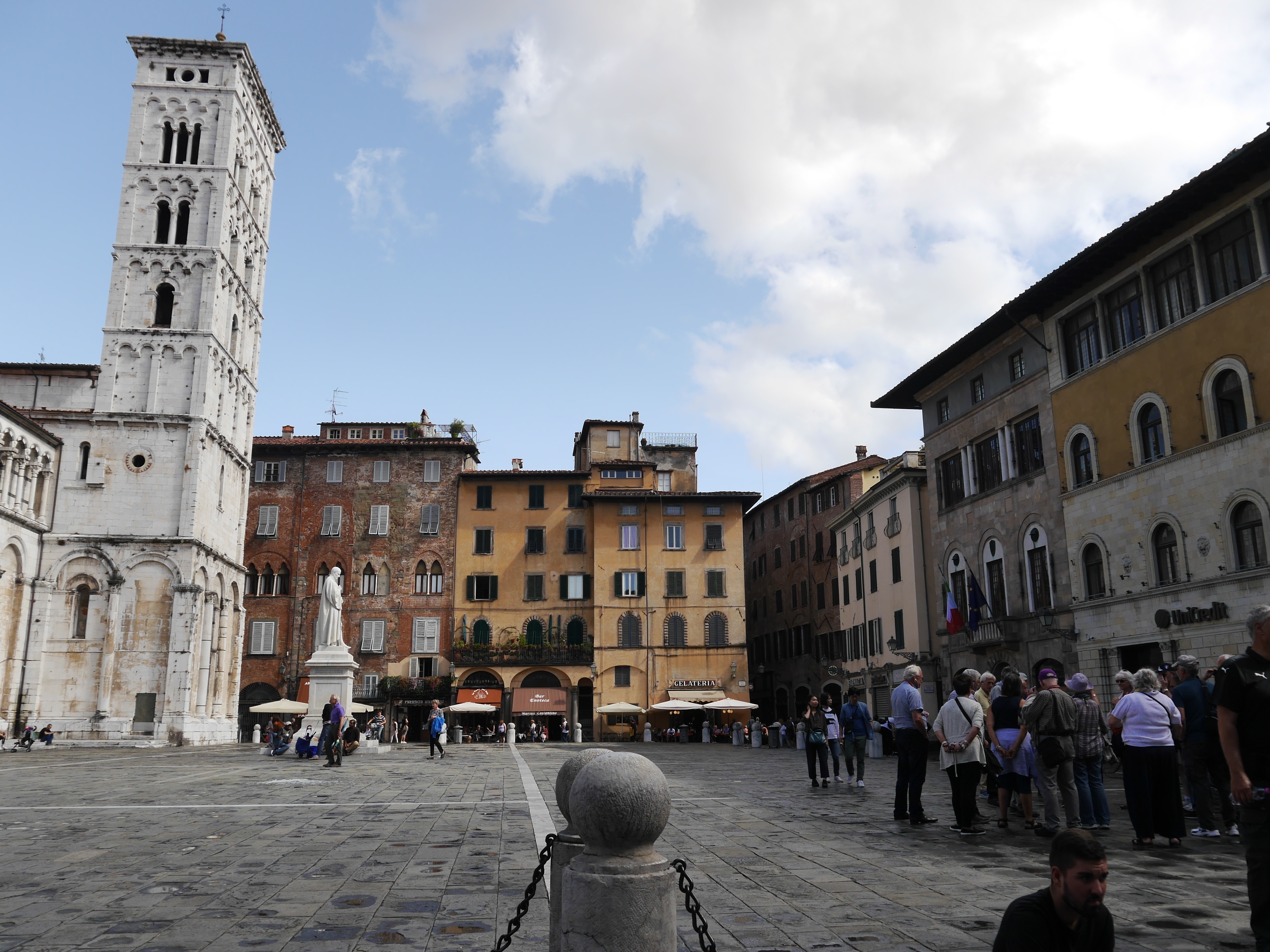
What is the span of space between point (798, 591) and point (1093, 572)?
3415 centimetres

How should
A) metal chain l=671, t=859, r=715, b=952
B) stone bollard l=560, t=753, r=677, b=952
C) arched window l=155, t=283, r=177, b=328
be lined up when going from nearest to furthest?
1. stone bollard l=560, t=753, r=677, b=952
2. metal chain l=671, t=859, r=715, b=952
3. arched window l=155, t=283, r=177, b=328

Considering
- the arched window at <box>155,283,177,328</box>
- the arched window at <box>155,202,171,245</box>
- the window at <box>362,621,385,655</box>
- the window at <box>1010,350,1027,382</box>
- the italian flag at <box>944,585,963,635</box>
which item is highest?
the arched window at <box>155,202,171,245</box>

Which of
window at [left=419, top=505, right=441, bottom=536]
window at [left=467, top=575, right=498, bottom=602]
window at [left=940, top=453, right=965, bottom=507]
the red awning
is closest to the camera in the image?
window at [left=940, top=453, right=965, bottom=507]

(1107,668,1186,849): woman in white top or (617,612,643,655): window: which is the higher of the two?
(617,612,643,655): window

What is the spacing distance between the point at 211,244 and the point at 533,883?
48.8 m

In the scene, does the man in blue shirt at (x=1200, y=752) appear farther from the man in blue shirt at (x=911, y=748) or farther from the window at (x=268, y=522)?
the window at (x=268, y=522)

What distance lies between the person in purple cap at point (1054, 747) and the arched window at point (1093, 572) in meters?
17.6

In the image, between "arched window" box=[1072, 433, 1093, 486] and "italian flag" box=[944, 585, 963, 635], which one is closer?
"arched window" box=[1072, 433, 1093, 486]

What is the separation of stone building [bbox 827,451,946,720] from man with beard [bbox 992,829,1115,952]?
33.5 meters

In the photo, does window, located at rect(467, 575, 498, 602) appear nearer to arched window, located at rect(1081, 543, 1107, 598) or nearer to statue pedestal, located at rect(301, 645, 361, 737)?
statue pedestal, located at rect(301, 645, 361, 737)


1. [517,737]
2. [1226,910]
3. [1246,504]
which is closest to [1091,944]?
[1226,910]

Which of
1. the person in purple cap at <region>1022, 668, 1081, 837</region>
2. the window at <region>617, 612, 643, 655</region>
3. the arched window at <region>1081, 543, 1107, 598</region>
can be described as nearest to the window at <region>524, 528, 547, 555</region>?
the window at <region>617, 612, 643, 655</region>

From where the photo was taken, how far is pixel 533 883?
4.55 meters

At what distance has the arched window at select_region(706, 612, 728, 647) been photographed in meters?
54.8
